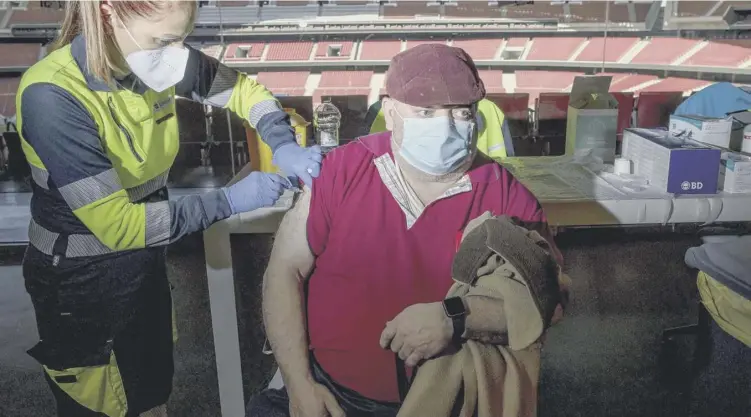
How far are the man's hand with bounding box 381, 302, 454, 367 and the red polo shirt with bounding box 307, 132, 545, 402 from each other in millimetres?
54

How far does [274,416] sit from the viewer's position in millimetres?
1122

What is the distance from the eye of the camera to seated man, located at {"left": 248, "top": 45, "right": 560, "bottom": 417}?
1002mm

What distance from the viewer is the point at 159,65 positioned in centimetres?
112

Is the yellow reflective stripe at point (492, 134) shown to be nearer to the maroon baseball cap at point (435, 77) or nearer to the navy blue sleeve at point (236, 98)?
the navy blue sleeve at point (236, 98)

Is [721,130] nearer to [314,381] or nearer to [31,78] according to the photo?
[314,381]

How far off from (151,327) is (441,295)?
28.3 inches

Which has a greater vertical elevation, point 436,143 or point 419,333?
point 436,143

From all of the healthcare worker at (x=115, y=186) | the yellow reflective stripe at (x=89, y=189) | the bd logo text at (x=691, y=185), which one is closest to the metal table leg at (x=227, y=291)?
the healthcare worker at (x=115, y=186)

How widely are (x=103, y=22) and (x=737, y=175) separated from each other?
1.55 meters

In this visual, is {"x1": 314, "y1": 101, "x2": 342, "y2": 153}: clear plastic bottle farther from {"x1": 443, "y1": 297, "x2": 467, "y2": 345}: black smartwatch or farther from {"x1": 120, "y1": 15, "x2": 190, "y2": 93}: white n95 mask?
{"x1": 443, "y1": 297, "x2": 467, "y2": 345}: black smartwatch

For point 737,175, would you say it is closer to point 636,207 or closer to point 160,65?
point 636,207

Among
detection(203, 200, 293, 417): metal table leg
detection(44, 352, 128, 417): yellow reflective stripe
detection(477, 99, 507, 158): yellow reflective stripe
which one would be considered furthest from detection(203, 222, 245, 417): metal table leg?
detection(477, 99, 507, 158): yellow reflective stripe

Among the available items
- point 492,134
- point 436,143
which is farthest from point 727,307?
point 436,143

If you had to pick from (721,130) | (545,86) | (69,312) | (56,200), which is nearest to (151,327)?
(69,312)
